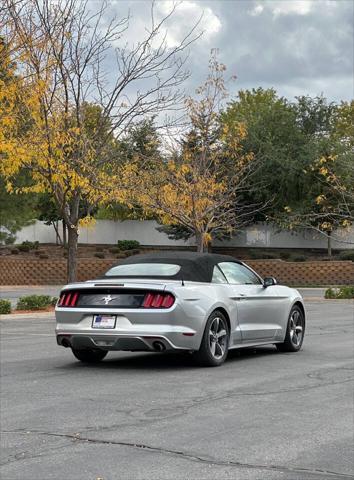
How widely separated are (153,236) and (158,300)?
49.9 metres

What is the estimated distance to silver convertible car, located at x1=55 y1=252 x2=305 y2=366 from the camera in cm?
1055

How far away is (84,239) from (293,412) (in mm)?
55815

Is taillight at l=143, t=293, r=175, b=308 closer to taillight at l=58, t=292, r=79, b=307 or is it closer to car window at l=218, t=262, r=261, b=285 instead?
taillight at l=58, t=292, r=79, b=307

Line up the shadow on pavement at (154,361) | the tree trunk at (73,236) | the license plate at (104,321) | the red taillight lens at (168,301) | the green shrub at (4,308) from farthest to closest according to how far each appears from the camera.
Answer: the tree trunk at (73,236) < the green shrub at (4,308) < the shadow on pavement at (154,361) < the license plate at (104,321) < the red taillight lens at (168,301)


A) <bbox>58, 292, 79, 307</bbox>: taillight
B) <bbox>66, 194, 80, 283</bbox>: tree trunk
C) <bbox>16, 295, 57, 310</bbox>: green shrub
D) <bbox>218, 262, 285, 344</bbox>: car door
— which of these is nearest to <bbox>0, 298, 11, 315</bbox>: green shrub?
<bbox>16, 295, 57, 310</bbox>: green shrub

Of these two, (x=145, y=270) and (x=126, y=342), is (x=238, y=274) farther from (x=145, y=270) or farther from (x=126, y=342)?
(x=126, y=342)

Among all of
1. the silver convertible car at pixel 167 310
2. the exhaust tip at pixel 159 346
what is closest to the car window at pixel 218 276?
the silver convertible car at pixel 167 310

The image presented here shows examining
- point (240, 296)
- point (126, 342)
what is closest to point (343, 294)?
point (240, 296)

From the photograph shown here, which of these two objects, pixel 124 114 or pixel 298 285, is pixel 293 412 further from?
pixel 298 285

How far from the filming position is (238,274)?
485 inches

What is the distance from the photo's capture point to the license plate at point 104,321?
1069 cm

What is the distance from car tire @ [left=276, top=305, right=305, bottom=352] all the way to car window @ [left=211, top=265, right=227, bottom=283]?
1.74 m

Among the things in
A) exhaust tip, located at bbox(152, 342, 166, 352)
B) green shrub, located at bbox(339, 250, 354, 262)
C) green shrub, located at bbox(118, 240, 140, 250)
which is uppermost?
green shrub, located at bbox(118, 240, 140, 250)

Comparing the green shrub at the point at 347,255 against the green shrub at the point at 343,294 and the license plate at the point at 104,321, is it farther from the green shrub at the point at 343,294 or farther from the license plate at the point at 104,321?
the license plate at the point at 104,321
